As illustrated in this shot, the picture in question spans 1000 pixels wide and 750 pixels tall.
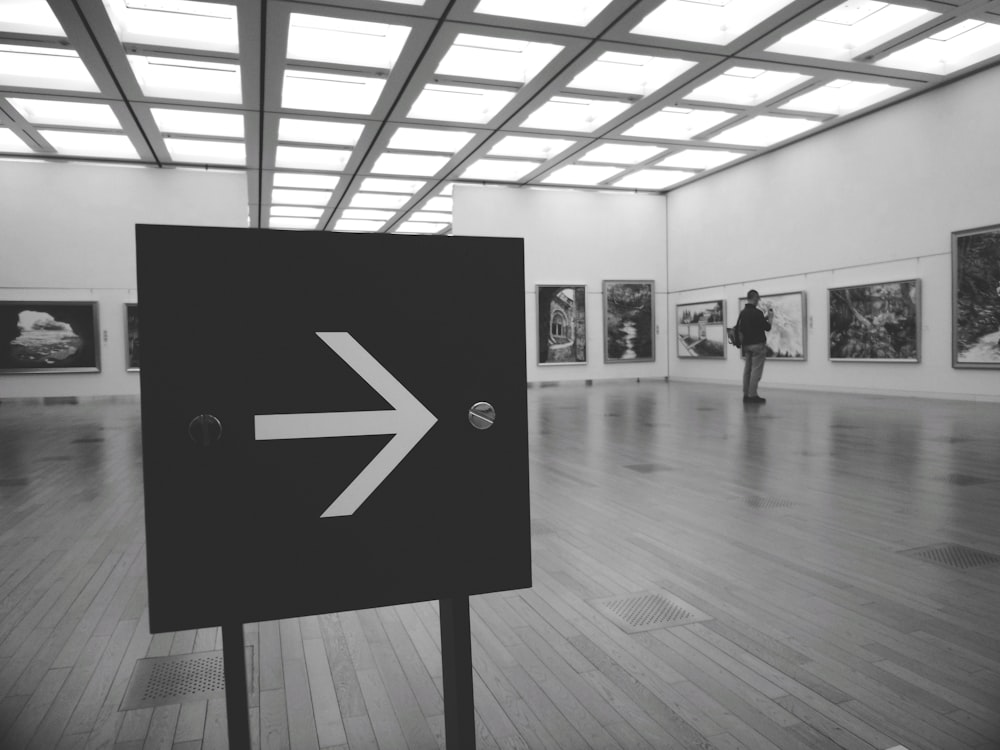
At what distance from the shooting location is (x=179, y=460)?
1.39m

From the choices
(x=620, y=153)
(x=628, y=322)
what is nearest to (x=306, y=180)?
(x=620, y=153)

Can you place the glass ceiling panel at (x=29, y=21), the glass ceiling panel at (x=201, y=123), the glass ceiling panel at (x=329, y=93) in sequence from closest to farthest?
the glass ceiling panel at (x=29, y=21)
the glass ceiling panel at (x=329, y=93)
the glass ceiling panel at (x=201, y=123)

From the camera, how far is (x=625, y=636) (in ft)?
10.8

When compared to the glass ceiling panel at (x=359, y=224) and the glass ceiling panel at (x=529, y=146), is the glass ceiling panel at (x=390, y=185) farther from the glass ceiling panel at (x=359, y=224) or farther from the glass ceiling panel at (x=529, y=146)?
the glass ceiling panel at (x=359, y=224)

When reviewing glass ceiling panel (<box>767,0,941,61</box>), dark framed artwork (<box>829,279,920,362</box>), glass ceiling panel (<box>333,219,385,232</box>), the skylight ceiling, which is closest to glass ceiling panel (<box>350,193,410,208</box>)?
the skylight ceiling

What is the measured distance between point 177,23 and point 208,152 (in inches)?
279

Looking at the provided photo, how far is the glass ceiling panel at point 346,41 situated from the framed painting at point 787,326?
11.5 metres

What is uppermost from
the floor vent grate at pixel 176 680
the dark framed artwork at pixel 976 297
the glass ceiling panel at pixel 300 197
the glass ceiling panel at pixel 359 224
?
the glass ceiling panel at pixel 300 197

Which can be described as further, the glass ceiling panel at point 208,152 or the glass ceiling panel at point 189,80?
the glass ceiling panel at point 208,152

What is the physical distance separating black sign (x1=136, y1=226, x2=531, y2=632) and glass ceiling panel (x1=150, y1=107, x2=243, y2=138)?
15593 mm

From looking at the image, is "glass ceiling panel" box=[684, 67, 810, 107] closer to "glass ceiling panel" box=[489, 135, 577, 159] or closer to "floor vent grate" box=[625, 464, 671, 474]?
"glass ceiling panel" box=[489, 135, 577, 159]

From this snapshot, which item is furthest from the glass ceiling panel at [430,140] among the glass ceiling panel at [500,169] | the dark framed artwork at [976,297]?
the dark framed artwork at [976,297]

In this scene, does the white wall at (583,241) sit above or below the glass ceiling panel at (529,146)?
below

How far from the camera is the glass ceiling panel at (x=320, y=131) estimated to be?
1557cm
